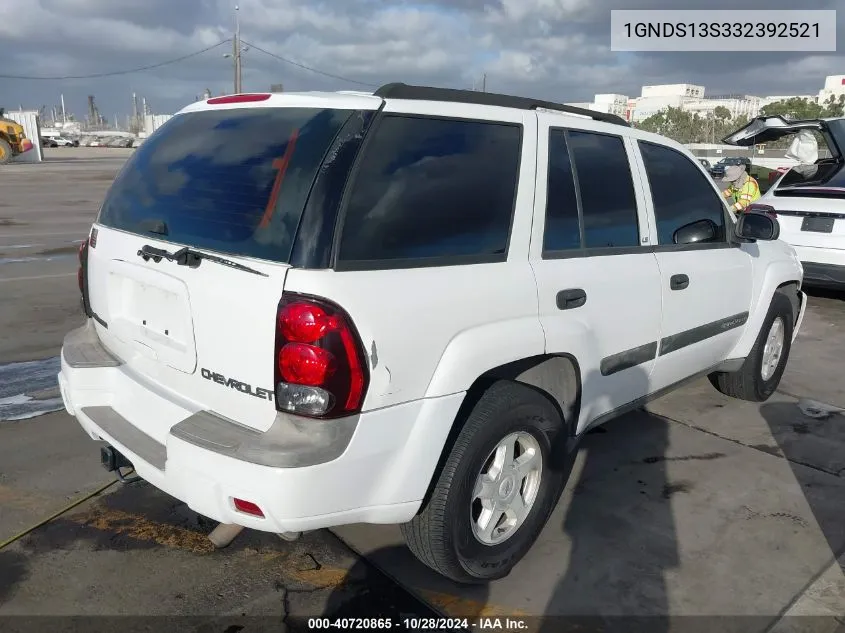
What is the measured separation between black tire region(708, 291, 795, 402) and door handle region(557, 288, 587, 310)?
7.52ft

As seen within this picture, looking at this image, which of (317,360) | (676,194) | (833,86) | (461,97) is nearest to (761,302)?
(676,194)

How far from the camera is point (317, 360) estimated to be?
209cm

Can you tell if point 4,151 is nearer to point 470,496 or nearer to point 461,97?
point 461,97

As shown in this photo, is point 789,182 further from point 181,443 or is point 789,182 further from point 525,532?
point 181,443

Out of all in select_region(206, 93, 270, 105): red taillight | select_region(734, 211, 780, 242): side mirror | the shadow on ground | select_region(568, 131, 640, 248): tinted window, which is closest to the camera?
select_region(206, 93, 270, 105): red taillight

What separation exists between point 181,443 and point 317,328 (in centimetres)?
63

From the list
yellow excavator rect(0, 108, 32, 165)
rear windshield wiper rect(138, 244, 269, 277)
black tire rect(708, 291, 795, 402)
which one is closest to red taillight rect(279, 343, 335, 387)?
rear windshield wiper rect(138, 244, 269, 277)

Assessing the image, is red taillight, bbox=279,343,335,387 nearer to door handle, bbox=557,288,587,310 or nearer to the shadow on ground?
door handle, bbox=557,288,587,310

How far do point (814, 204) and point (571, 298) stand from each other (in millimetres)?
6019

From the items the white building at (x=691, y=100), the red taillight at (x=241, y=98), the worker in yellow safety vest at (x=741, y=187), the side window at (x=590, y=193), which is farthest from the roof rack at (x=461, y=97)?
the white building at (x=691, y=100)

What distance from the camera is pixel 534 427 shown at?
281 cm

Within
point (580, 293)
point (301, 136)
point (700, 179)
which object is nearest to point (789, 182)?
point (700, 179)

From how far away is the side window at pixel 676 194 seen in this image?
3594mm

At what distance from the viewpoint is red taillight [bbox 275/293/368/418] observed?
2.09 m
